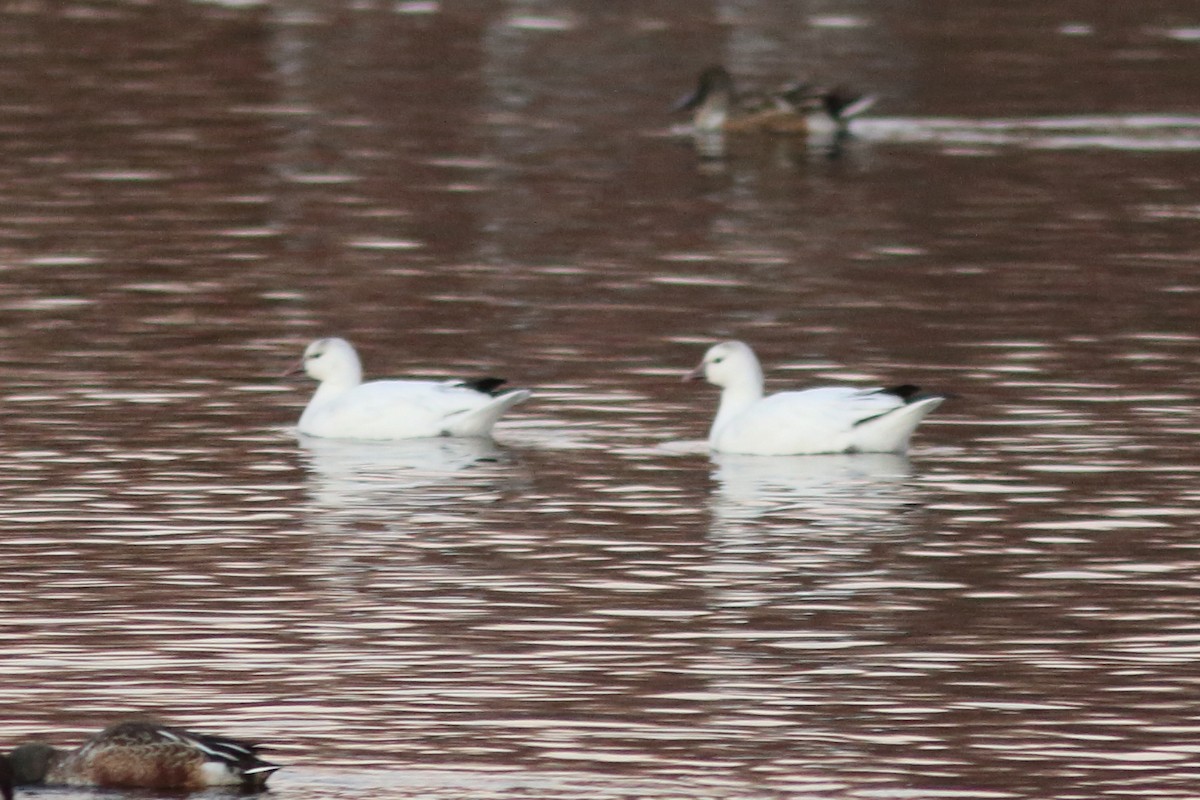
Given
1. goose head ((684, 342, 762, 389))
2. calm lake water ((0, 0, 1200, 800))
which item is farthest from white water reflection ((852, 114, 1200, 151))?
goose head ((684, 342, 762, 389))

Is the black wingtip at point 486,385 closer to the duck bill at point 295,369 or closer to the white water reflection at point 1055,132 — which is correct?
the duck bill at point 295,369

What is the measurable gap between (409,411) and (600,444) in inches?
48.8

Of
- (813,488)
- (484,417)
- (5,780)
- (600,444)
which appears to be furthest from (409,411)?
(5,780)

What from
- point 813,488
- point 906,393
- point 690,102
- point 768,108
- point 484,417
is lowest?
point 813,488

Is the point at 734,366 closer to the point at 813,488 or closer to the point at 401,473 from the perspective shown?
the point at 813,488

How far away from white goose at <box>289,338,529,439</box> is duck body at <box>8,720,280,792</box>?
25.5ft

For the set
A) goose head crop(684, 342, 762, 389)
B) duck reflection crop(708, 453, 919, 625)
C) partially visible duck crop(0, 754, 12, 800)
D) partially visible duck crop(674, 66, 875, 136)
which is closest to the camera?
partially visible duck crop(0, 754, 12, 800)

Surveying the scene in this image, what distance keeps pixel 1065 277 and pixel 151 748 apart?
15223mm

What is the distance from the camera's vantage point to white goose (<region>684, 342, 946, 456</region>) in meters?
17.8

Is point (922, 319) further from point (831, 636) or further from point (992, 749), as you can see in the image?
point (992, 749)

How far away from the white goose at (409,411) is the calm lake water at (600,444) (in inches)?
8.1

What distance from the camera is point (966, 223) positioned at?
91.4ft

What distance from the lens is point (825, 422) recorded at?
17969mm

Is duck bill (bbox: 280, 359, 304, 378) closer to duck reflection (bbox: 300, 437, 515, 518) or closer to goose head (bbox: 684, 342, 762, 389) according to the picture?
duck reflection (bbox: 300, 437, 515, 518)
